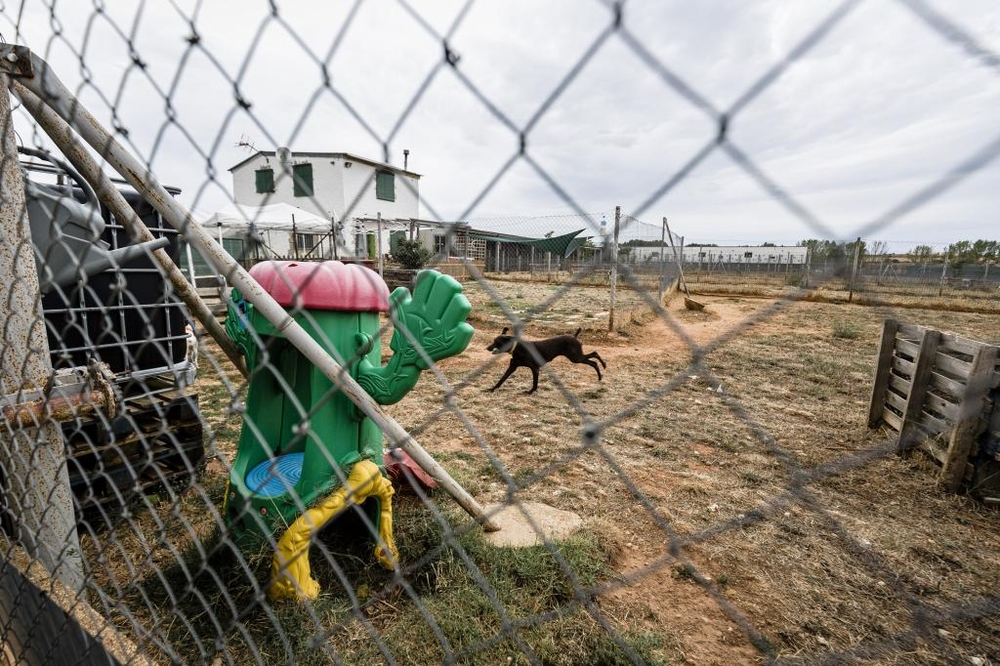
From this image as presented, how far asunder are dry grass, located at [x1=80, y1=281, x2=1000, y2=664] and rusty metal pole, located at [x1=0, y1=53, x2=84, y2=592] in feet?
1.69

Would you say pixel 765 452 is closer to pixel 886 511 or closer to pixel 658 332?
pixel 886 511

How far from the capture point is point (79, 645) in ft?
3.56

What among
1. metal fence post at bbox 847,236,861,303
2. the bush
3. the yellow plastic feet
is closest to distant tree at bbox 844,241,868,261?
metal fence post at bbox 847,236,861,303

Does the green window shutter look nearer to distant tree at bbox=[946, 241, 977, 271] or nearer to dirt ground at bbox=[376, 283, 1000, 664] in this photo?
dirt ground at bbox=[376, 283, 1000, 664]

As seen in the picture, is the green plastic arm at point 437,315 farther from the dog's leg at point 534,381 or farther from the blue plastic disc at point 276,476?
the dog's leg at point 534,381

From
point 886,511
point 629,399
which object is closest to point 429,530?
point 886,511

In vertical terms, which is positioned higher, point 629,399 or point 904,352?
point 904,352

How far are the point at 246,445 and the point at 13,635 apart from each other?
789mm

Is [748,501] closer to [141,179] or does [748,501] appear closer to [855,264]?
[855,264]

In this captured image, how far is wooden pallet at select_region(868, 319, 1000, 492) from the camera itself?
2371 mm

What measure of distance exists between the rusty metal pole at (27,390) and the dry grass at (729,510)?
51cm

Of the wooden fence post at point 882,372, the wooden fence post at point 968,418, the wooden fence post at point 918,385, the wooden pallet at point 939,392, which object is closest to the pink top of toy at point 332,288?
the wooden pallet at point 939,392

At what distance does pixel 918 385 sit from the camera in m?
2.81

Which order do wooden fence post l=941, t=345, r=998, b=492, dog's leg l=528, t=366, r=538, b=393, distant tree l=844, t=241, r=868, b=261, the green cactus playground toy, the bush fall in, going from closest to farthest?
distant tree l=844, t=241, r=868, b=261 < the green cactus playground toy < wooden fence post l=941, t=345, r=998, b=492 < dog's leg l=528, t=366, r=538, b=393 < the bush
